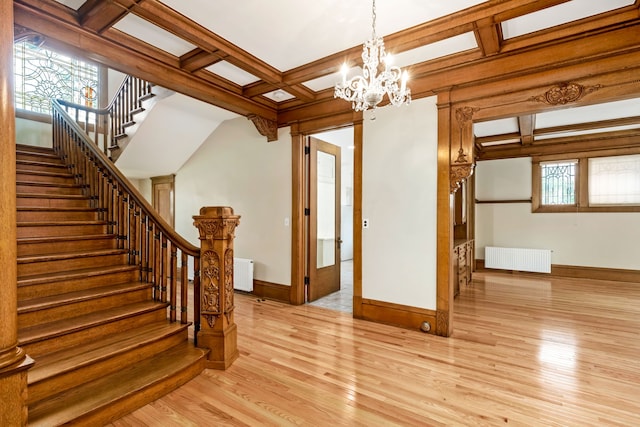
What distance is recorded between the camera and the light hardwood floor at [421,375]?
191 cm

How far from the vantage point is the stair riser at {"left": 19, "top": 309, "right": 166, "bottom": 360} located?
1972mm

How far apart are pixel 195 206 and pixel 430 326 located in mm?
4468

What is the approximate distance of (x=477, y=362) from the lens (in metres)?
2.59

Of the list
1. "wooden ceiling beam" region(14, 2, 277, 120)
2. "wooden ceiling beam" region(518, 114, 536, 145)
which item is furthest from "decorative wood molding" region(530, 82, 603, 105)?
"wooden ceiling beam" region(14, 2, 277, 120)

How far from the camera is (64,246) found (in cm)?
295

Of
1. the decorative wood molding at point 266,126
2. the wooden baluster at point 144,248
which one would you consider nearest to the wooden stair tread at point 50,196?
the wooden baluster at point 144,248

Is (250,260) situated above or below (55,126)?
below

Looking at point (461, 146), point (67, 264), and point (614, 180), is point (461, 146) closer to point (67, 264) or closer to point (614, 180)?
point (67, 264)

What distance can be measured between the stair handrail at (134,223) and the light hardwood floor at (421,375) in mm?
741

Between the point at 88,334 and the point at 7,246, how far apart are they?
1290 mm

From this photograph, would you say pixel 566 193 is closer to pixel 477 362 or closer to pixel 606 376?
pixel 606 376

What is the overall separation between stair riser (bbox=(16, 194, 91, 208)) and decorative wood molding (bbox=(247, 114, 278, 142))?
2.30 metres

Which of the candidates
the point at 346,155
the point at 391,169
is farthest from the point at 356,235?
the point at 346,155

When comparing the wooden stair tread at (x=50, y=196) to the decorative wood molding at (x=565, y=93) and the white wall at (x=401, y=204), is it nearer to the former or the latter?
the white wall at (x=401, y=204)
